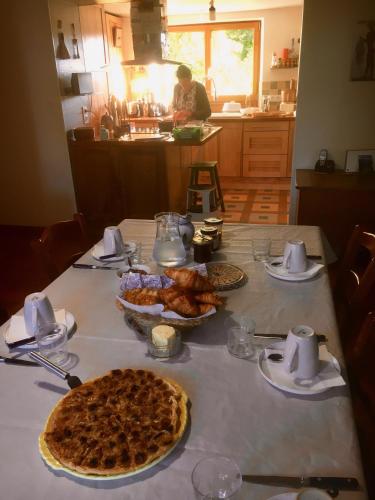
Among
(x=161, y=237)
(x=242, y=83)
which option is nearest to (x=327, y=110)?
(x=161, y=237)

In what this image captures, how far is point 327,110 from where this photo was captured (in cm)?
333

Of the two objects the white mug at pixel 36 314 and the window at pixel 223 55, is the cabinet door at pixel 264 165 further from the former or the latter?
the white mug at pixel 36 314

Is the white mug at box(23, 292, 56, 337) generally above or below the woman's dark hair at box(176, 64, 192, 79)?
below

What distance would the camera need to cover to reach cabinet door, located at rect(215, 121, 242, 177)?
5680 millimetres

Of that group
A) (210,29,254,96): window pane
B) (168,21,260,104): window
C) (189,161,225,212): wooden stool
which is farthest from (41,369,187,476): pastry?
(210,29,254,96): window pane

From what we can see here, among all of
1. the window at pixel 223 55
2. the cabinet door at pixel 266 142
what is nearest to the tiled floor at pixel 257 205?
the cabinet door at pixel 266 142

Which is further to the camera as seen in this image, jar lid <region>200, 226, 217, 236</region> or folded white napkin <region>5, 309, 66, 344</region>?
jar lid <region>200, 226, 217, 236</region>

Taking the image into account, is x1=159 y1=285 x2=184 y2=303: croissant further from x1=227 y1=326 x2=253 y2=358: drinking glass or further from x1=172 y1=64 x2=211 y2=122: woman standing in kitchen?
x1=172 y1=64 x2=211 y2=122: woman standing in kitchen

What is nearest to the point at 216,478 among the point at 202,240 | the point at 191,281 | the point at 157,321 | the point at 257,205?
the point at 157,321

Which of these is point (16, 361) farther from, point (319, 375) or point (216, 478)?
point (319, 375)

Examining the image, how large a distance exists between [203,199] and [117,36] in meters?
3.01

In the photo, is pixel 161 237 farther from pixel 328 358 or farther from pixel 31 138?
pixel 31 138

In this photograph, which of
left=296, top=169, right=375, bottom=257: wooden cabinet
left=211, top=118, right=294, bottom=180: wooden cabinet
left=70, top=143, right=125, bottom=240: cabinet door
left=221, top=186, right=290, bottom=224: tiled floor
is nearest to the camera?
left=296, top=169, right=375, bottom=257: wooden cabinet

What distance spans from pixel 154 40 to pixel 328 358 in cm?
380
